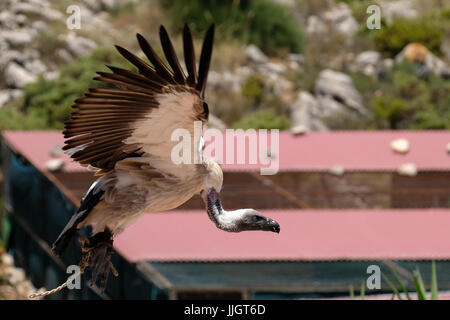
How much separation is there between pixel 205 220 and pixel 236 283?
86.2 inches

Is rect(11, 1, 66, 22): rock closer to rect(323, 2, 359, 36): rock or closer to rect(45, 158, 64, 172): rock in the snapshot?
rect(323, 2, 359, 36): rock

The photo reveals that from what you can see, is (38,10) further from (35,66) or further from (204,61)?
(204,61)

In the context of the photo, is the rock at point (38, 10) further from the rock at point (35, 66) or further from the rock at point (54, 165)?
the rock at point (54, 165)

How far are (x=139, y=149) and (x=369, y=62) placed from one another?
32303 mm

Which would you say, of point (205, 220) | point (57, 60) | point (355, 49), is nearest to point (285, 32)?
point (355, 49)

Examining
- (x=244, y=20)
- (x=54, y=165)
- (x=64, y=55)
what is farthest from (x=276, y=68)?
(x=54, y=165)

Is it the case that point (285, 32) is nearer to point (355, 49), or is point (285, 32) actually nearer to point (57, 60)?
point (355, 49)

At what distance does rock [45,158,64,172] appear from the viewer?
730 inches

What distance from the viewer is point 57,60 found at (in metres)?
36.7

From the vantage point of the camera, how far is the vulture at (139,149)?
297 inches

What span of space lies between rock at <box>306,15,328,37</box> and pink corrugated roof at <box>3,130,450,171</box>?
21.8 meters

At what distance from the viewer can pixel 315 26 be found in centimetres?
4362

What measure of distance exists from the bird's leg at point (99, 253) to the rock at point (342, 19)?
115ft
